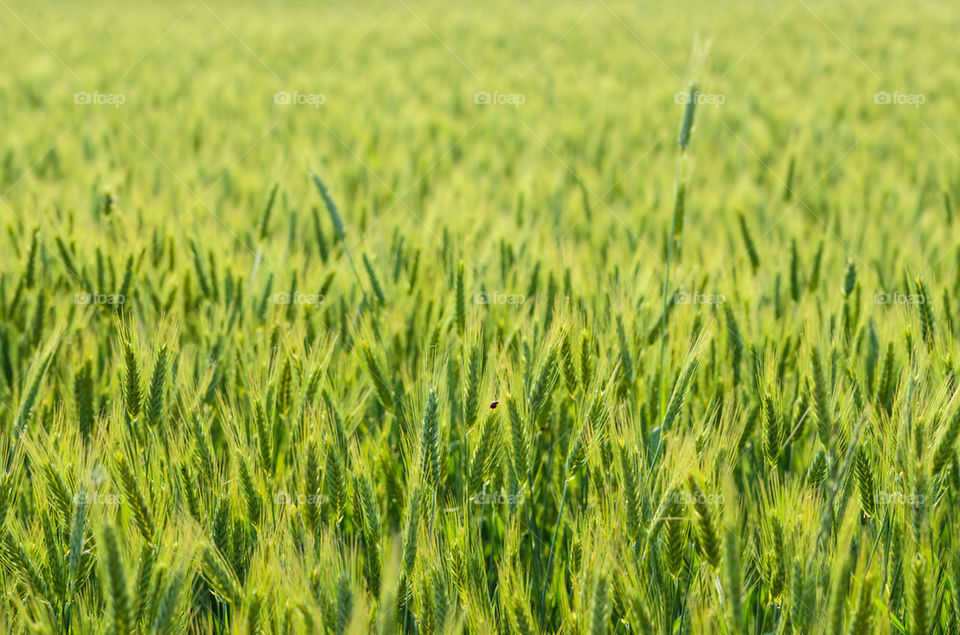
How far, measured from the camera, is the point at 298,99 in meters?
4.61

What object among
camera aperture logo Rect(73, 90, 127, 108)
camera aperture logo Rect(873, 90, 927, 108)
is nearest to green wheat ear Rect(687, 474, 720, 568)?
camera aperture logo Rect(73, 90, 127, 108)

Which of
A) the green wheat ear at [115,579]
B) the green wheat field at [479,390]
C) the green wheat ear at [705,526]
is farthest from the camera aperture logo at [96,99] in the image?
the green wheat ear at [705,526]

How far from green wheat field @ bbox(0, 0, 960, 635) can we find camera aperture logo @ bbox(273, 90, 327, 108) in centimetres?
46

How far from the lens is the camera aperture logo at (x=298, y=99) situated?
15.1ft

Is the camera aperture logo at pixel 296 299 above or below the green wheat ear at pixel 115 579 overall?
above

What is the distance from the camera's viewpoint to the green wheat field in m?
0.96

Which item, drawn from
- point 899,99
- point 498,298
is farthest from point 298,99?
point 899,99

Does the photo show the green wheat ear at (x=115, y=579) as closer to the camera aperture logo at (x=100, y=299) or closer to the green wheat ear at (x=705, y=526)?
the green wheat ear at (x=705, y=526)

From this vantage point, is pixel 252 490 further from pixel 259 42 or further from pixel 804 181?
pixel 259 42

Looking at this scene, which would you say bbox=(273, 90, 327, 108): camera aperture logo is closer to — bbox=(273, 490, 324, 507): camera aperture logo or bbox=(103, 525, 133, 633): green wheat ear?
bbox=(273, 490, 324, 507): camera aperture logo

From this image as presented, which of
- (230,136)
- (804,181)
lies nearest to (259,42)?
(230,136)

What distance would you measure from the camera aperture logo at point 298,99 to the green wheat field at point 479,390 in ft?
1.52

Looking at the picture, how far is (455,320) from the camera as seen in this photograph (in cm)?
163

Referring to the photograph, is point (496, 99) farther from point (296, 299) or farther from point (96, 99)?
point (296, 299)
